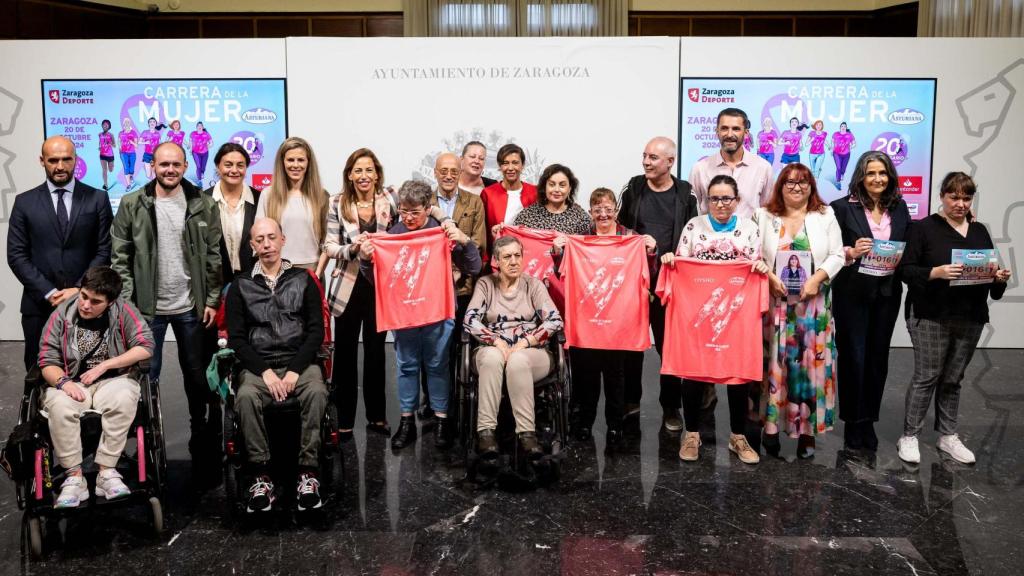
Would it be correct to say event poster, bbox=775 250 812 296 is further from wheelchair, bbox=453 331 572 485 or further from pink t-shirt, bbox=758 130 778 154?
pink t-shirt, bbox=758 130 778 154

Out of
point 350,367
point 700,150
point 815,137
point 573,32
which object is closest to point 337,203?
point 350,367

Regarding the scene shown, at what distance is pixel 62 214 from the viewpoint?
12.7 ft

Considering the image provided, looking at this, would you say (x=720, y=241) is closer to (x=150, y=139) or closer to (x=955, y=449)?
(x=955, y=449)

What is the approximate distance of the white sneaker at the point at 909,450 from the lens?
387 cm

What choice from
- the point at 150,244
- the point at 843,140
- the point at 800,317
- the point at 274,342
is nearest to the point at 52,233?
the point at 150,244

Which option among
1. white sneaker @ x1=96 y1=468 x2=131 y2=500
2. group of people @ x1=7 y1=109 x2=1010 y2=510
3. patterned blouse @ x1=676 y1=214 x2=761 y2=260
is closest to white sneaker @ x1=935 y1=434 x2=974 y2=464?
group of people @ x1=7 y1=109 x2=1010 y2=510

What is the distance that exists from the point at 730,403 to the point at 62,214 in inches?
132

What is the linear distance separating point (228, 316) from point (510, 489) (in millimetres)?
1449

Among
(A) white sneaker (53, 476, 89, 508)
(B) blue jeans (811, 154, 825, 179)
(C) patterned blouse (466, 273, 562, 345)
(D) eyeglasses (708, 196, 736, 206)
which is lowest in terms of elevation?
(A) white sneaker (53, 476, 89, 508)

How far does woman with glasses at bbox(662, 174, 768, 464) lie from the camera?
375 centimetres

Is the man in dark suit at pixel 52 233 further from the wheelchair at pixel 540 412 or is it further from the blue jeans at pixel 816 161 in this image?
the blue jeans at pixel 816 161

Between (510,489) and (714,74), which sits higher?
→ (714,74)

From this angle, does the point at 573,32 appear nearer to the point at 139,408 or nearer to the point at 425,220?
the point at 425,220

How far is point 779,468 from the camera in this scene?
3838mm
